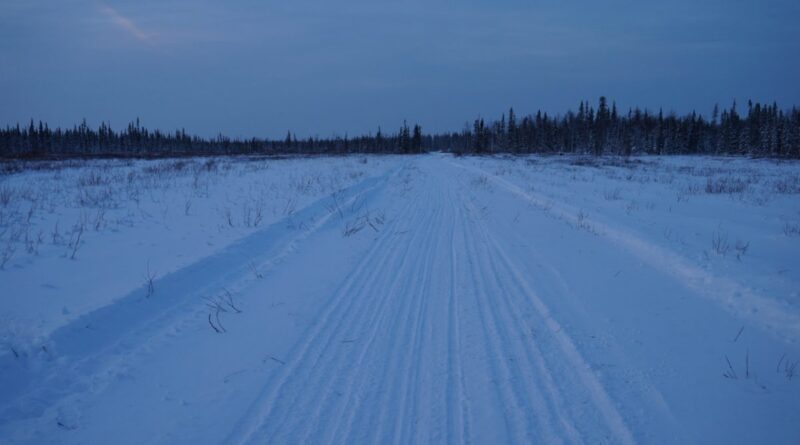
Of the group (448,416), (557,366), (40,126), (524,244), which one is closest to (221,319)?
(448,416)

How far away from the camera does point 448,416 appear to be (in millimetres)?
2730

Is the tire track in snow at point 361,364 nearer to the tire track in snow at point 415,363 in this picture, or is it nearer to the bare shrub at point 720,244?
the tire track in snow at point 415,363

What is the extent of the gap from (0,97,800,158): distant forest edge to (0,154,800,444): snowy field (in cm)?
7439

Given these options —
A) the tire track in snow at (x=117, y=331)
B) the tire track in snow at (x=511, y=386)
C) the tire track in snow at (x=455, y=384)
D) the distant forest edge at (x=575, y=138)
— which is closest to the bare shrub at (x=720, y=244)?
the tire track in snow at (x=511, y=386)

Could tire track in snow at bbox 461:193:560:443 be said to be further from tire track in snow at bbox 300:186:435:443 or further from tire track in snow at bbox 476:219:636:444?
tire track in snow at bbox 300:186:435:443

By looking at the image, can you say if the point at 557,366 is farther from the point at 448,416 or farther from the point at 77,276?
the point at 77,276

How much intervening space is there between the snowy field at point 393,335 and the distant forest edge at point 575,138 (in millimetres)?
74392

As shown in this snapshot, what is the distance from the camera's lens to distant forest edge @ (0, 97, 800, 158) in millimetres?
77750

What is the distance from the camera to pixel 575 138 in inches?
4006

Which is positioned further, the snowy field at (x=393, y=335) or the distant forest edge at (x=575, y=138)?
the distant forest edge at (x=575, y=138)

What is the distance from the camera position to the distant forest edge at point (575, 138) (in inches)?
3061

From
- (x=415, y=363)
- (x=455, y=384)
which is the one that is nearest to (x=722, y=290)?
(x=455, y=384)

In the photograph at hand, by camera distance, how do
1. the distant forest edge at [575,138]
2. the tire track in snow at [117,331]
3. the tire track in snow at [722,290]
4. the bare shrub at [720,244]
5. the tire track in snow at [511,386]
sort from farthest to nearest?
the distant forest edge at [575,138]
the bare shrub at [720,244]
the tire track in snow at [722,290]
the tire track in snow at [117,331]
the tire track in snow at [511,386]

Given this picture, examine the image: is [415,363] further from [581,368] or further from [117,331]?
[117,331]
